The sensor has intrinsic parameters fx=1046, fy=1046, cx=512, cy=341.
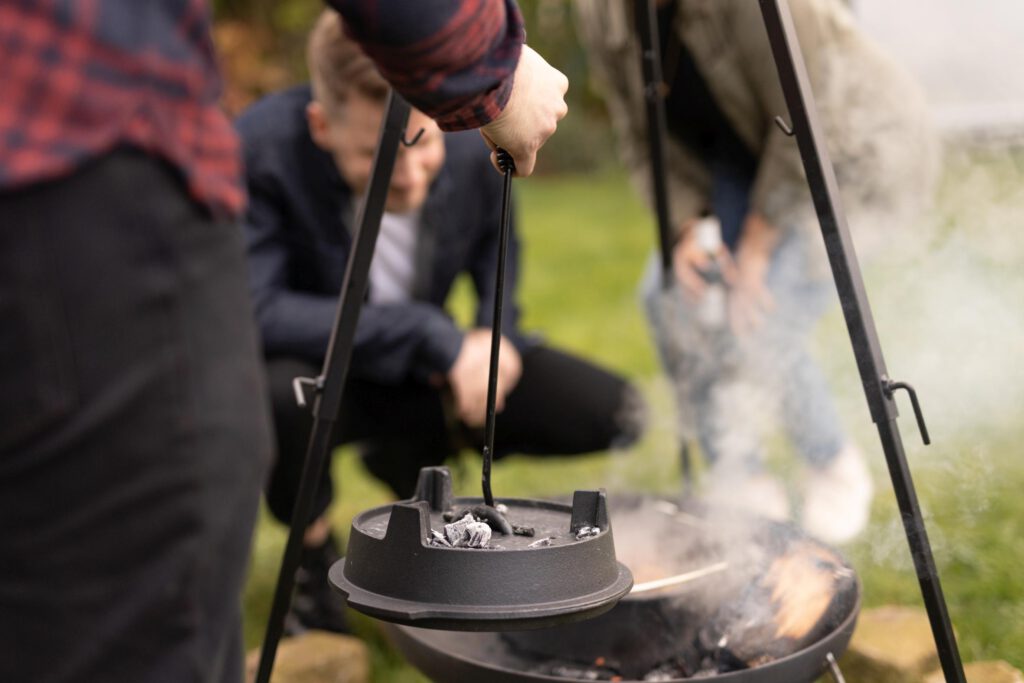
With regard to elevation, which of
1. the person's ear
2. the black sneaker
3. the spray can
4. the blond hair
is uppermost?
the blond hair

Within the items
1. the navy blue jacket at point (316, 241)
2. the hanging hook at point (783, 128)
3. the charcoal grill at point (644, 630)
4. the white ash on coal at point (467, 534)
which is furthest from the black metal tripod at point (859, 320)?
the navy blue jacket at point (316, 241)

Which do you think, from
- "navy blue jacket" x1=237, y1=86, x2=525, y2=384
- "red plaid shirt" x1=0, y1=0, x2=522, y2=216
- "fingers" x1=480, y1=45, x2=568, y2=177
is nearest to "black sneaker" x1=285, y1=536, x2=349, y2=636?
"navy blue jacket" x1=237, y1=86, x2=525, y2=384

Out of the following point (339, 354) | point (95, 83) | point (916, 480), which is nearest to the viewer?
point (95, 83)

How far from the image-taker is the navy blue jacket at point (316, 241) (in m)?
2.48

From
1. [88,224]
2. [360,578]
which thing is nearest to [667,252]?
[360,578]

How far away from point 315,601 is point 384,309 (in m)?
0.76

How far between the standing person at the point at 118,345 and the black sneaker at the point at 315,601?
5.95 ft

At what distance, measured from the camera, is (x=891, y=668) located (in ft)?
6.65

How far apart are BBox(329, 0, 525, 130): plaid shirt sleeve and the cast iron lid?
1.62ft

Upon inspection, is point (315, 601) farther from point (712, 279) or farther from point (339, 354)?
point (712, 279)

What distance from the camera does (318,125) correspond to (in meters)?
2.51

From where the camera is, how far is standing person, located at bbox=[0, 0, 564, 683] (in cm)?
71

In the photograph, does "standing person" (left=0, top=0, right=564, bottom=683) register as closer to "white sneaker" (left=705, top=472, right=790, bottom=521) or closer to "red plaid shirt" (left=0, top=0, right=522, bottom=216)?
"red plaid shirt" (left=0, top=0, right=522, bottom=216)

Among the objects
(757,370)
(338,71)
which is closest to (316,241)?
(338,71)
